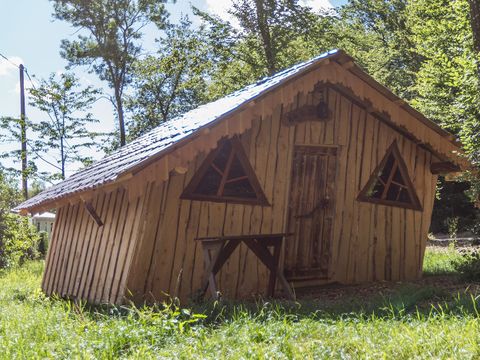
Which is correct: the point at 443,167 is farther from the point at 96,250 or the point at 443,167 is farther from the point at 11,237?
the point at 11,237

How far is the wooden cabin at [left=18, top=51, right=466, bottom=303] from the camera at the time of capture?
6.82m

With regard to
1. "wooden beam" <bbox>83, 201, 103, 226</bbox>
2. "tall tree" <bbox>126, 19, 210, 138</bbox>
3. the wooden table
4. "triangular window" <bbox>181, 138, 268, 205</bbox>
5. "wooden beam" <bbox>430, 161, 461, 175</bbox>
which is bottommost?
the wooden table

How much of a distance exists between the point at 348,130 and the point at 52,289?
6042 millimetres

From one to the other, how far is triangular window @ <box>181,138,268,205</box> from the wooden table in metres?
1.02

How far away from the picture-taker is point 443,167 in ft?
31.7

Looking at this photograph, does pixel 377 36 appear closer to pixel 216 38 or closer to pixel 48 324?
pixel 216 38

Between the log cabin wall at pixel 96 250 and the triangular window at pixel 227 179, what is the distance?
3.13 feet

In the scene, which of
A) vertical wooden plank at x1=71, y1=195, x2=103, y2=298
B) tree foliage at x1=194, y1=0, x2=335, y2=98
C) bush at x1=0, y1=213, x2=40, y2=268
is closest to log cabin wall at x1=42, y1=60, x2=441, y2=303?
vertical wooden plank at x1=71, y1=195, x2=103, y2=298

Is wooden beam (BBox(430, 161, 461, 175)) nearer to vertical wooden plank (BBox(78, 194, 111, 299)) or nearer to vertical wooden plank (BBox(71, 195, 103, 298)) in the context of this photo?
vertical wooden plank (BBox(78, 194, 111, 299))

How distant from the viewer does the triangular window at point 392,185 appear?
30.0ft

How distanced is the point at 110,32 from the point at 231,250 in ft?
63.3

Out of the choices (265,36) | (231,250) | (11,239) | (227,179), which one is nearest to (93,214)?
(227,179)

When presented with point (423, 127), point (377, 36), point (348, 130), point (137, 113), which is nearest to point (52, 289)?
point (348, 130)

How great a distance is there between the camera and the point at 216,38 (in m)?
23.7
